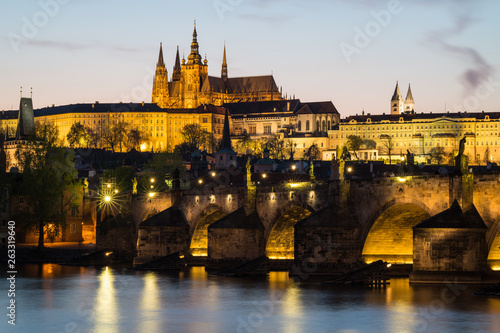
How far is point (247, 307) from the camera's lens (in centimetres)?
4809

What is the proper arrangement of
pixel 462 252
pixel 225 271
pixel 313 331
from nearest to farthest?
pixel 313 331 < pixel 462 252 < pixel 225 271

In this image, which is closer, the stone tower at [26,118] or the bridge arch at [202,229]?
the bridge arch at [202,229]

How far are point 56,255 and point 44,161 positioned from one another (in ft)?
30.1

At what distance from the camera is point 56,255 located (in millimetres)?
79312

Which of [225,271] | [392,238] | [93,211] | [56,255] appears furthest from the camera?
[93,211]

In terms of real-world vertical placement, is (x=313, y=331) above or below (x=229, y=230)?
below

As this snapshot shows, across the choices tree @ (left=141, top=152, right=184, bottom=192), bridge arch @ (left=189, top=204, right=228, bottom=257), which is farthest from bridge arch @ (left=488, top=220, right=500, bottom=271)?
tree @ (left=141, top=152, right=184, bottom=192)

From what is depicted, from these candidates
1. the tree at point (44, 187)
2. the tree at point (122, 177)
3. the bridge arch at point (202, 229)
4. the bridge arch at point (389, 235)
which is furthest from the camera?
the tree at point (122, 177)

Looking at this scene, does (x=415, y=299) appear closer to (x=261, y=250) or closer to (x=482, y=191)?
(x=482, y=191)

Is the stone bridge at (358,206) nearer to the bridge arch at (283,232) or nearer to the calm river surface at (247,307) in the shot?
the bridge arch at (283,232)

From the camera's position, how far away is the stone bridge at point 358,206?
46656 mm

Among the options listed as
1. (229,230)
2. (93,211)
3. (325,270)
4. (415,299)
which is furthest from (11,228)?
(415,299)

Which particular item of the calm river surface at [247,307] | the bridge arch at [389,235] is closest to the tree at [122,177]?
the calm river surface at [247,307]

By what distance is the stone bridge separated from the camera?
153 ft
